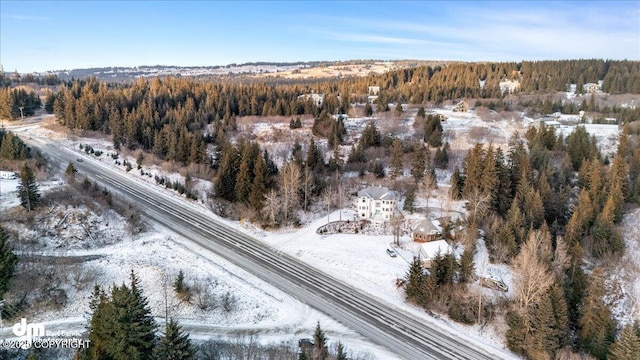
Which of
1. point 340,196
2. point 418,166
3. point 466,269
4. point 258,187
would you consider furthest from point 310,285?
point 418,166

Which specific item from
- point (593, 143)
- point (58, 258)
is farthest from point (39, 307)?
point (593, 143)

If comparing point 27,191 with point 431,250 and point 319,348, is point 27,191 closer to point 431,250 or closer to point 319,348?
point 319,348

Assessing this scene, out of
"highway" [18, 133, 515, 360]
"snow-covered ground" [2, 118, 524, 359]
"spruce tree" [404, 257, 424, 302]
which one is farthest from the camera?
"spruce tree" [404, 257, 424, 302]

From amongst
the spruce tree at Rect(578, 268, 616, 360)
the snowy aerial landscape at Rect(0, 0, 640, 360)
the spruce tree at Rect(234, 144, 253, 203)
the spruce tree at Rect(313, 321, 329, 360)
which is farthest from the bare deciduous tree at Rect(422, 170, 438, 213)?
the spruce tree at Rect(313, 321, 329, 360)

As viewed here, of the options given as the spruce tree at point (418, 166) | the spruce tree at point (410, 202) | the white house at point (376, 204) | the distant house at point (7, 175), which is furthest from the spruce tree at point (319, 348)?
the distant house at point (7, 175)

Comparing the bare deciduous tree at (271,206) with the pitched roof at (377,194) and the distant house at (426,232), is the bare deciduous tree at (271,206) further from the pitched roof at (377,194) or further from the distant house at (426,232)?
the distant house at (426,232)

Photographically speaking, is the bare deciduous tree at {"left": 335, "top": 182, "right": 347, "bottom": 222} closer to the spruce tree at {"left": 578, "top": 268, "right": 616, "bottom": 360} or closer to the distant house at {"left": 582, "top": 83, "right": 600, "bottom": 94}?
the spruce tree at {"left": 578, "top": 268, "right": 616, "bottom": 360}

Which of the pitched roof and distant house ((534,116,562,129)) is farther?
distant house ((534,116,562,129))
